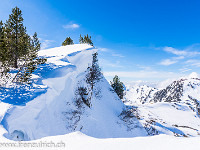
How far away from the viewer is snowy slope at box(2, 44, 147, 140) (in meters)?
8.34

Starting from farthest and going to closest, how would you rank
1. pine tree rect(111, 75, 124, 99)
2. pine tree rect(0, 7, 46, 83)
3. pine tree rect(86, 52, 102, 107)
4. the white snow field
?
pine tree rect(111, 75, 124, 99), pine tree rect(86, 52, 102, 107), pine tree rect(0, 7, 46, 83), the white snow field

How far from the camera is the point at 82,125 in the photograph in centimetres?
1678

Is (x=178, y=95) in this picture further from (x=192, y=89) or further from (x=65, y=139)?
(x=65, y=139)

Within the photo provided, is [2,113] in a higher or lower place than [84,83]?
lower

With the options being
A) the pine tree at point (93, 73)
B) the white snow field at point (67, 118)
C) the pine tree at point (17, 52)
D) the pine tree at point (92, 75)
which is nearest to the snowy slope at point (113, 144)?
the white snow field at point (67, 118)

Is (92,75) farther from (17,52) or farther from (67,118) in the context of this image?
(17,52)

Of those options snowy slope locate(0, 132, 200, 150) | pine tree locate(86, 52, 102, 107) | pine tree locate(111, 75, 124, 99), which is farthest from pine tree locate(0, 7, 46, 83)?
pine tree locate(111, 75, 124, 99)

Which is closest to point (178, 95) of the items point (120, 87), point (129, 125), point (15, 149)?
point (120, 87)

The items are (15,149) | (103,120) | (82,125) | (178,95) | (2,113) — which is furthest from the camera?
(178,95)

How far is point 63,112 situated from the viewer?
14898 mm

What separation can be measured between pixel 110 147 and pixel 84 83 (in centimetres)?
2063

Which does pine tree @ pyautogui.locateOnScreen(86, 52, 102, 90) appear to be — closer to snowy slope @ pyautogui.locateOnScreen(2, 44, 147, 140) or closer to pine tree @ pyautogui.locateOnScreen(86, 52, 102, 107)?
pine tree @ pyautogui.locateOnScreen(86, 52, 102, 107)

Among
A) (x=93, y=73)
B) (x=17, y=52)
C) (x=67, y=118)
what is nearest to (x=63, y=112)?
(x=67, y=118)

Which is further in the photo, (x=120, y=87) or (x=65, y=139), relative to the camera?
(x=120, y=87)
